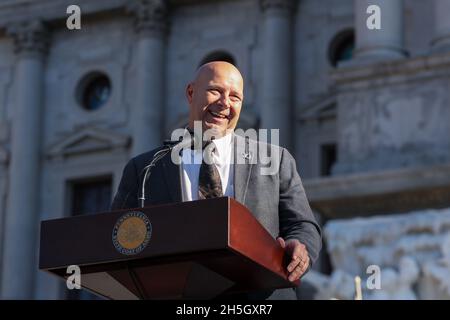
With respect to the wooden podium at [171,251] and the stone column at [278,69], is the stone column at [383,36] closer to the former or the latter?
the stone column at [278,69]

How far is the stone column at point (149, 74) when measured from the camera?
2539cm

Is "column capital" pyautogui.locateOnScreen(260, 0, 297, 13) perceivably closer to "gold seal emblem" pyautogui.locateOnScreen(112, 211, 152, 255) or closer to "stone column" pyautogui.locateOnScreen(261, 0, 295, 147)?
"stone column" pyautogui.locateOnScreen(261, 0, 295, 147)

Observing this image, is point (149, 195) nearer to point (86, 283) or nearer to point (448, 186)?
point (86, 283)

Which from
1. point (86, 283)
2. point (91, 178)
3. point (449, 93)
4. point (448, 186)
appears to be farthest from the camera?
point (91, 178)

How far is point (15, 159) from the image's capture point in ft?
87.2

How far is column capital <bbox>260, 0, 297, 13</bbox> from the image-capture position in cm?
2462

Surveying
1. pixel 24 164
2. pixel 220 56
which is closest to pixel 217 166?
pixel 220 56

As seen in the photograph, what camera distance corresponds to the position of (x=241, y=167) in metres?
4.39

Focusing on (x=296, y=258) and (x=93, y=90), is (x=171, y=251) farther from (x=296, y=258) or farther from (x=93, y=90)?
(x=93, y=90)

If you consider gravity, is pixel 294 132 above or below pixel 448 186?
above

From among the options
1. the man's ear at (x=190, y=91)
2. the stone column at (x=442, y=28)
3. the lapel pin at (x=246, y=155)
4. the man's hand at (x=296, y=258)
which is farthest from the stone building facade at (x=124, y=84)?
the man's hand at (x=296, y=258)
